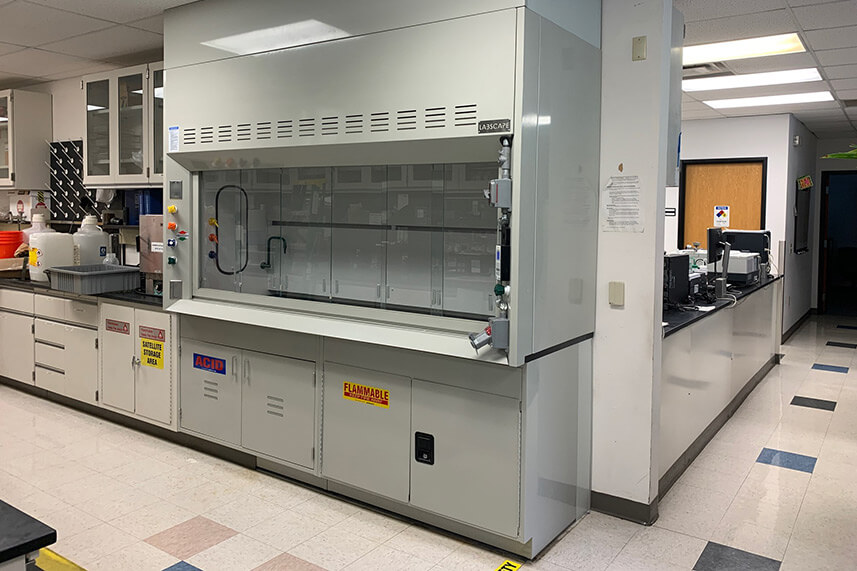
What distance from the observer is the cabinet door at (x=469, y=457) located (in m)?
2.63

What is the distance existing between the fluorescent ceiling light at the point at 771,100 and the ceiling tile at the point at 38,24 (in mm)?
5359

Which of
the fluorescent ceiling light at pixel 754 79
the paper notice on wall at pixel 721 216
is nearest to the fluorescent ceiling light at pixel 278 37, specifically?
the fluorescent ceiling light at pixel 754 79

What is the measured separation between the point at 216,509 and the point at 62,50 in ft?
10.9

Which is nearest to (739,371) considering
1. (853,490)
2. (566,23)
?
(853,490)

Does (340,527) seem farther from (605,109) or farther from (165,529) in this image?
(605,109)

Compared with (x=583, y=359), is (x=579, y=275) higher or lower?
higher

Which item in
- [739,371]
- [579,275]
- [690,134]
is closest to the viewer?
[579,275]

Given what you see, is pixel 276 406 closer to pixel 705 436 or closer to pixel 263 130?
pixel 263 130

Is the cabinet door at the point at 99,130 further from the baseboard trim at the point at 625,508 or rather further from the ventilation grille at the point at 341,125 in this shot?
the baseboard trim at the point at 625,508

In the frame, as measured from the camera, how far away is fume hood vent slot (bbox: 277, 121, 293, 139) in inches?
120

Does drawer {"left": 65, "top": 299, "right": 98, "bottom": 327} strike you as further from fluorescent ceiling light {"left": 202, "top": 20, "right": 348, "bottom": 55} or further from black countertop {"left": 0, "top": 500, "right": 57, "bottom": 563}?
black countertop {"left": 0, "top": 500, "right": 57, "bottom": 563}

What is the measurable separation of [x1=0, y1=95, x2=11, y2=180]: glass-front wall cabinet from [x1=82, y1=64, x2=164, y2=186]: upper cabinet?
3.17ft

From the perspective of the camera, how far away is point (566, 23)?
→ 265 cm

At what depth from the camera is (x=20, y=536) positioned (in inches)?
47.0
